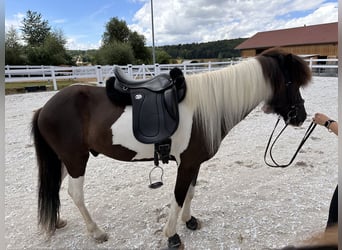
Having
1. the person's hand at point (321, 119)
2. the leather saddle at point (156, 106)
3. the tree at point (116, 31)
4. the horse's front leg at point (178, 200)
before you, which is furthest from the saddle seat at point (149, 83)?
the tree at point (116, 31)

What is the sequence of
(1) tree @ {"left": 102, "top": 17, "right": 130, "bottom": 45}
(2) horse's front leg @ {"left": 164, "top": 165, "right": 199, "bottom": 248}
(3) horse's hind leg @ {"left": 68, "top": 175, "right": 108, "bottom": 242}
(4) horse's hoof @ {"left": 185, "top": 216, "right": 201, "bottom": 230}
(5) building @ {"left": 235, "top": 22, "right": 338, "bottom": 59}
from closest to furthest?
(2) horse's front leg @ {"left": 164, "top": 165, "right": 199, "bottom": 248}
(3) horse's hind leg @ {"left": 68, "top": 175, "right": 108, "bottom": 242}
(4) horse's hoof @ {"left": 185, "top": 216, "right": 201, "bottom": 230}
(5) building @ {"left": 235, "top": 22, "right": 338, "bottom": 59}
(1) tree @ {"left": 102, "top": 17, "right": 130, "bottom": 45}

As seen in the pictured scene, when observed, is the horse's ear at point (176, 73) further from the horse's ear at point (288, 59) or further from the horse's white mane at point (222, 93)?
the horse's ear at point (288, 59)

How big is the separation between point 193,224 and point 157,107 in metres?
1.02

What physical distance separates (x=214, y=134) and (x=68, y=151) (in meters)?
1.03

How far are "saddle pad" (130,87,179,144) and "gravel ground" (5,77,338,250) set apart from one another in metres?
0.85

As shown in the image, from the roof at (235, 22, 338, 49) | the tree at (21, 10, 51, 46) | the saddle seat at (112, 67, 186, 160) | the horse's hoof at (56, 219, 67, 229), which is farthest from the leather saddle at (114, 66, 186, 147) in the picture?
the tree at (21, 10, 51, 46)

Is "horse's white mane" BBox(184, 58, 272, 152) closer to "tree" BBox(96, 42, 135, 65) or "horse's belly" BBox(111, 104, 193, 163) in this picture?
"horse's belly" BBox(111, 104, 193, 163)

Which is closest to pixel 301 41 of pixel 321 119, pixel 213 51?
pixel 213 51

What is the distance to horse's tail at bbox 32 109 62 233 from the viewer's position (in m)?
1.83

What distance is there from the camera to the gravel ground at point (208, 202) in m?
1.84

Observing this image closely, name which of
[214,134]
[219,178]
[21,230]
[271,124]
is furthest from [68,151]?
[271,124]

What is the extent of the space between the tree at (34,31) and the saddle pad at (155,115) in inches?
1138

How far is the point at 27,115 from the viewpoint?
231 inches

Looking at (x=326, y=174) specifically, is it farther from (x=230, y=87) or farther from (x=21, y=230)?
(x=21, y=230)
